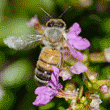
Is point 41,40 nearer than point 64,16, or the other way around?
point 41,40

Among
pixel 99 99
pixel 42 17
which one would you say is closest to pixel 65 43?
pixel 99 99

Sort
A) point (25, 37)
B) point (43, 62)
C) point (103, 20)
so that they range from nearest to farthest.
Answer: point (43, 62) < point (25, 37) < point (103, 20)

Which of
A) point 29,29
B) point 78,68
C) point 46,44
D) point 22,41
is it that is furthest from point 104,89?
point 29,29

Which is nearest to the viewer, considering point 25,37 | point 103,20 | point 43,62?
point 43,62

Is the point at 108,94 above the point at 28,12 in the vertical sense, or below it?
below

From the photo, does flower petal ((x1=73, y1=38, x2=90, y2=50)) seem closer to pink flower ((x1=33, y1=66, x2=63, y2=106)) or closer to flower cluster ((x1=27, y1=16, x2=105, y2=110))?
flower cluster ((x1=27, y1=16, x2=105, y2=110))

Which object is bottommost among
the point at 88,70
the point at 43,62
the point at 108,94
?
the point at 108,94

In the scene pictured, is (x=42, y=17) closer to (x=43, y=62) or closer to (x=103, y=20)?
(x=103, y=20)

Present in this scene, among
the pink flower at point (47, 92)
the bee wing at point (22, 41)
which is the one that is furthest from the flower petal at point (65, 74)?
the bee wing at point (22, 41)
